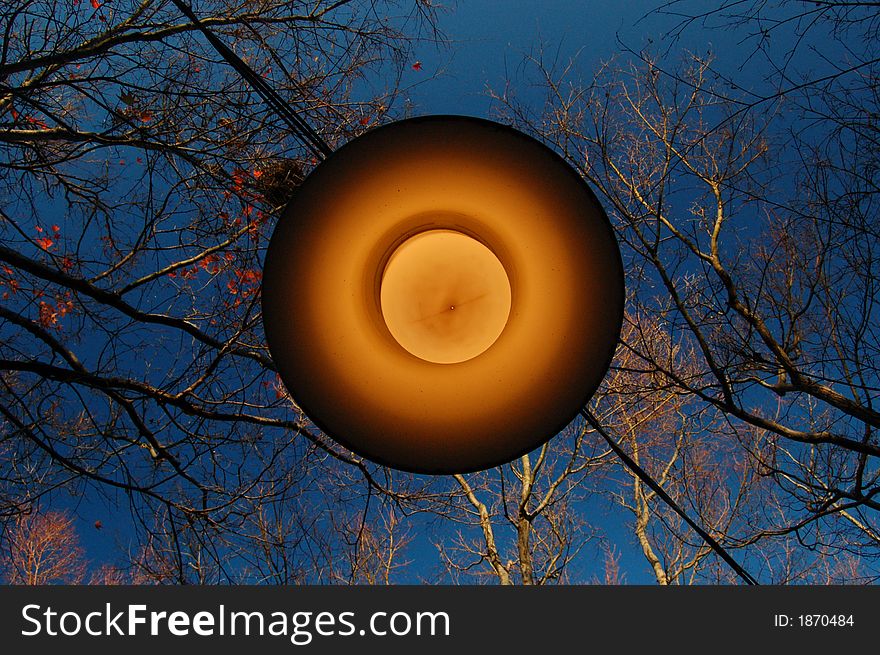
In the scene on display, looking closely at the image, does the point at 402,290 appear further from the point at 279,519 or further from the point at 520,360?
the point at 279,519

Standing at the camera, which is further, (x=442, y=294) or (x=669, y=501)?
(x=669, y=501)

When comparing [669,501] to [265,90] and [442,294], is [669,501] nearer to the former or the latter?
[442,294]

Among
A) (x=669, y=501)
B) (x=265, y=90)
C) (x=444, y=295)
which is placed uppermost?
(x=265, y=90)

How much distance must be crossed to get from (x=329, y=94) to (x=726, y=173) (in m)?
3.59

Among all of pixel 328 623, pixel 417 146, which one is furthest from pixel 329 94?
pixel 328 623

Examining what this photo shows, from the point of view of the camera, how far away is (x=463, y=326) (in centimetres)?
130

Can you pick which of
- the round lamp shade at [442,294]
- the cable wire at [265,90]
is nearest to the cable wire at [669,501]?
the round lamp shade at [442,294]

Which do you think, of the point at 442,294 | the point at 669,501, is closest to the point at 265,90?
the point at 442,294

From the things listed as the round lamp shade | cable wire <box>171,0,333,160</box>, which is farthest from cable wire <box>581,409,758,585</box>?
cable wire <box>171,0,333,160</box>

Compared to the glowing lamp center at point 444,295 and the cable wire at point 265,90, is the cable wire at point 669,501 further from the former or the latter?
the cable wire at point 265,90

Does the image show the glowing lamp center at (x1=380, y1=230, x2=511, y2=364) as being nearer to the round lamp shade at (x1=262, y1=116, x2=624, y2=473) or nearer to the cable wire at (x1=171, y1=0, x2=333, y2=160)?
the round lamp shade at (x1=262, y1=116, x2=624, y2=473)

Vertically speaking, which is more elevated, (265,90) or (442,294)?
(265,90)

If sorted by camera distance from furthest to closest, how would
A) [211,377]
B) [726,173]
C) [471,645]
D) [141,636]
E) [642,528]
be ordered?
[642,528] < [726,173] < [211,377] < [471,645] < [141,636]

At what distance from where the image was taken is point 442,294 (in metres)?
1.29
